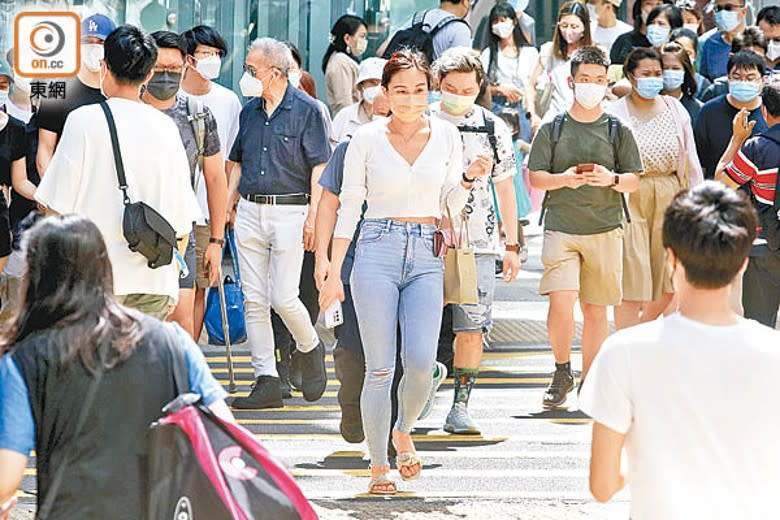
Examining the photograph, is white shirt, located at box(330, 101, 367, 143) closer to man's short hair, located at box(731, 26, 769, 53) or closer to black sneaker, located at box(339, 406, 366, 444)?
black sneaker, located at box(339, 406, 366, 444)

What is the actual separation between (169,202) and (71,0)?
863 cm

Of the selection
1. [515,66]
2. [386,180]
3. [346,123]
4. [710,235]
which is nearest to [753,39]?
[515,66]

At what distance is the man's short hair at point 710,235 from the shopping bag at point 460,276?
13.9 ft

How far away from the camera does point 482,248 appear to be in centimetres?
930

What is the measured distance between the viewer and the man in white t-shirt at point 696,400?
4.09 metres

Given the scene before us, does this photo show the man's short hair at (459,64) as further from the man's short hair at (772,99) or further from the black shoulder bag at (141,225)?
the black shoulder bag at (141,225)

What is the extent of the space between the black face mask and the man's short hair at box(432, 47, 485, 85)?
1367mm

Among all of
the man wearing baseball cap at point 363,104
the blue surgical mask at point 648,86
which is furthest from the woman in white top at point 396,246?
the man wearing baseball cap at point 363,104

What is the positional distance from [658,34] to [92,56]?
279 inches

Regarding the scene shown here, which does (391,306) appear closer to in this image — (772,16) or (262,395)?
(262,395)

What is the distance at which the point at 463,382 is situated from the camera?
9.28 meters

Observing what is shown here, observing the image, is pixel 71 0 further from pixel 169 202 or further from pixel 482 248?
pixel 169 202

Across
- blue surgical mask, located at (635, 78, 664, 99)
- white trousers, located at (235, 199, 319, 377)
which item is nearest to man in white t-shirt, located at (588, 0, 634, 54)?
blue surgical mask, located at (635, 78, 664, 99)

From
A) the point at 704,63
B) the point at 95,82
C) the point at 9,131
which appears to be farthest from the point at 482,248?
the point at 704,63
